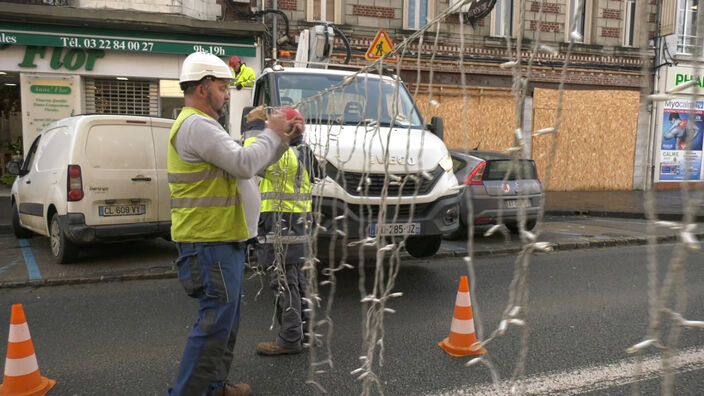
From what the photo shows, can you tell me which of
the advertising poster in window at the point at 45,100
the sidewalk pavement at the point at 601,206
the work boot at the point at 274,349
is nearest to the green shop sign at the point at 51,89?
the advertising poster in window at the point at 45,100

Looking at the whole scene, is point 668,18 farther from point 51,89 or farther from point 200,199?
point 200,199

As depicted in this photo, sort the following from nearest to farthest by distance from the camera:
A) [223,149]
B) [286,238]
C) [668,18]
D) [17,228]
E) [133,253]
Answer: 1. [223,149]
2. [286,238]
3. [133,253]
4. [17,228]
5. [668,18]

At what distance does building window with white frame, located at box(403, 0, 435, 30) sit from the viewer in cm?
1501

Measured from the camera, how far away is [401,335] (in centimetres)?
446

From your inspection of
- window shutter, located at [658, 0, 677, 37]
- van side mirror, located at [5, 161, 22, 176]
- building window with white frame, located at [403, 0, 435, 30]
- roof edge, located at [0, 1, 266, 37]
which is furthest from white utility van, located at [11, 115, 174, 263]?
window shutter, located at [658, 0, 677, 37]

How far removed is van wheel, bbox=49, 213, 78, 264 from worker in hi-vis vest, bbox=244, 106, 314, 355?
401cm

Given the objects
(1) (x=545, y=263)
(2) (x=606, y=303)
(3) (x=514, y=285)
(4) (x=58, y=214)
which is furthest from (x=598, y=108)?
(3) (x=514, y=285)

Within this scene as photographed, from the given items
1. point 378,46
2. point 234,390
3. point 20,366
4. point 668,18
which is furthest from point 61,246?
point 668,18

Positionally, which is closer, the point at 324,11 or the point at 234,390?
the point at 234,390

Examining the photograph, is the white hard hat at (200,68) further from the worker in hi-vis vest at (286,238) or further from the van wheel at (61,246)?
the van wheel at (61,246)

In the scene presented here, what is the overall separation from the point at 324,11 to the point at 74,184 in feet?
31.5

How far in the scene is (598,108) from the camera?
16.7 metres

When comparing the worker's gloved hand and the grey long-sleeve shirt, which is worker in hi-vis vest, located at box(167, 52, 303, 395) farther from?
the worker's gloved hand

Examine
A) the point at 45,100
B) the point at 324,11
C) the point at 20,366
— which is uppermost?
the point at 324,11
